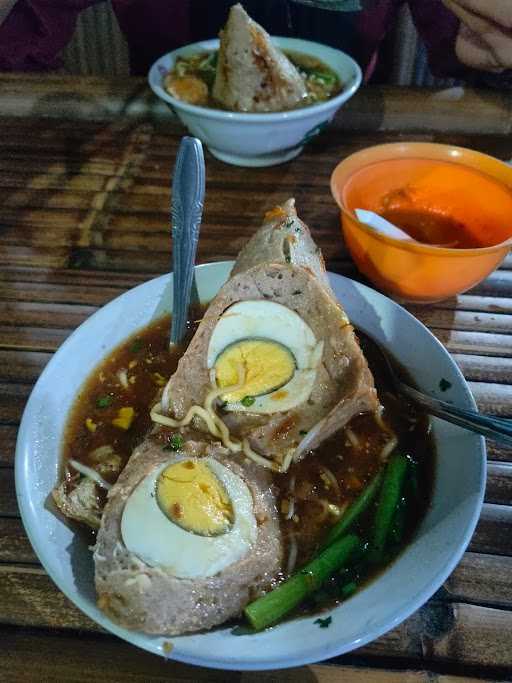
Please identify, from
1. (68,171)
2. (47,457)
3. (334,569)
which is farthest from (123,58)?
(334,569)

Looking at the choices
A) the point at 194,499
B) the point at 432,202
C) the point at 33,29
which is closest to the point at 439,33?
the point at 432,202

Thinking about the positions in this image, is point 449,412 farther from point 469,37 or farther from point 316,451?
point 469,37

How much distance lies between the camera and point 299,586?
117cm

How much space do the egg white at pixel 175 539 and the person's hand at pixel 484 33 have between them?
8.64 ft

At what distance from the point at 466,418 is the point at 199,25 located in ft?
10.3

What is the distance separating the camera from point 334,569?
1.23 meters

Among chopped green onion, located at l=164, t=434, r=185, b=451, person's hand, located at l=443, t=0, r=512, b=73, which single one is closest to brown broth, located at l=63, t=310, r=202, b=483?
chopped green onion, located at l=164, t=434, r=185, b=451

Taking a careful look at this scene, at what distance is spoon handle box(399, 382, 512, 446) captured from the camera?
124 centimetres

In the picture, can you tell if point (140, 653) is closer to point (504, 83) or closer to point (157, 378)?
point (157, 378)

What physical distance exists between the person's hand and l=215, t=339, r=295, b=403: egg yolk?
2.18m

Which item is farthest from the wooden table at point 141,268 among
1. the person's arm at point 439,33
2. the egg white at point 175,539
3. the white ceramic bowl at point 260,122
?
the person's arm at point 439,33

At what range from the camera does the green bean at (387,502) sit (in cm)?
128

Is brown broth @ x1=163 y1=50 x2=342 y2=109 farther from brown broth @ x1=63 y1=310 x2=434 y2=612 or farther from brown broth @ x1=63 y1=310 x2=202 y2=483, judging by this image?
brown broth @ x1=63 y1=310 x2=434 y2=612

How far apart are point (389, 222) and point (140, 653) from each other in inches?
59.8
